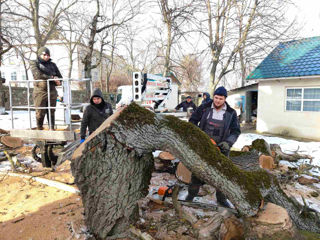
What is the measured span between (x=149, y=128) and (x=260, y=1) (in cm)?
1050

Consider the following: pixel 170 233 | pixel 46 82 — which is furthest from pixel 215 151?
pixel 46 82

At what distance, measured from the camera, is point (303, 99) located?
9.58 meters

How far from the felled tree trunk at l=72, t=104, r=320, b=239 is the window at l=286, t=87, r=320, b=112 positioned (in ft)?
29.0

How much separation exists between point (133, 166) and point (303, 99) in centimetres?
990

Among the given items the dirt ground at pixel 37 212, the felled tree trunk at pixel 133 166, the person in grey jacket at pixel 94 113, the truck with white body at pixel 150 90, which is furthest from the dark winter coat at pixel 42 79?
the felled tree trunk at pixel 133 166

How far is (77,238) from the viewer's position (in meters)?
2.41

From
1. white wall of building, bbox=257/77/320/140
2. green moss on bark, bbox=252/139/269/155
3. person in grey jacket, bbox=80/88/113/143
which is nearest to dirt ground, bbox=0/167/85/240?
person in grey jacket, bbox=80/88/113/143

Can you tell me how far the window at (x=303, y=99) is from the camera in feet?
30.4

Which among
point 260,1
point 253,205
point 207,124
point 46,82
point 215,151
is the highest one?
point 260,1

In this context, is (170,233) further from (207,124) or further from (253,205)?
(207,124)

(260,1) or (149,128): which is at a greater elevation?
(260,1)

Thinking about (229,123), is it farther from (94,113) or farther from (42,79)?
(42,79)

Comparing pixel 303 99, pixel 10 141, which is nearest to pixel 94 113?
pixel 10 141

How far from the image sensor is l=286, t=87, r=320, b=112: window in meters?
9.26
